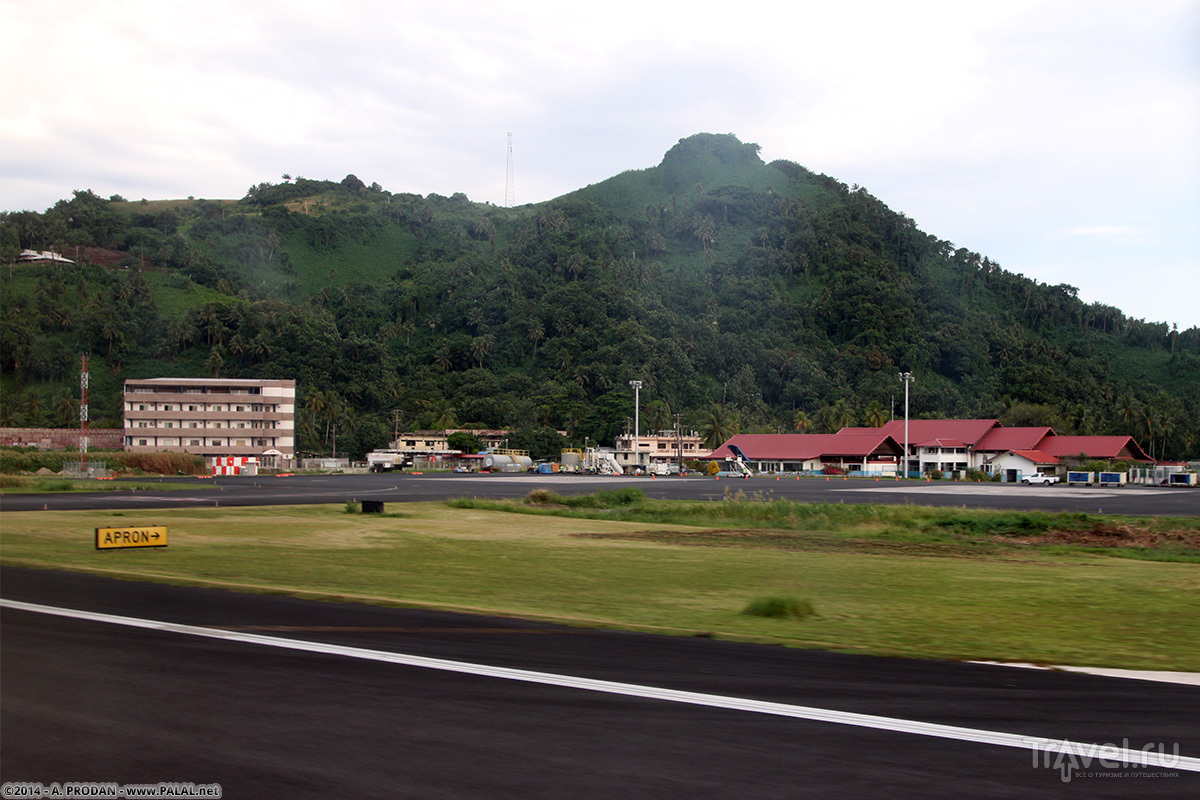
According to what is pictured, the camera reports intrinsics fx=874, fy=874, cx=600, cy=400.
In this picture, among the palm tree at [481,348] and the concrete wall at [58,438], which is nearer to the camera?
the concrete wall at [58,438]

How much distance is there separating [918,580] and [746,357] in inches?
6396

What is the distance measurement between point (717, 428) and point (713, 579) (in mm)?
120005

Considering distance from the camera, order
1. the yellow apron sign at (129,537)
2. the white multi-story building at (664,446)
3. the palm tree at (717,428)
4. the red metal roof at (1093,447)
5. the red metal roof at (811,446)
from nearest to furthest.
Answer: the yellow apron sign at (129,537) → the red metal roof at (1093,447) → the red metal roof at (811,446) → the white multi-story building at (664,446) → the palm tree at (717,428)

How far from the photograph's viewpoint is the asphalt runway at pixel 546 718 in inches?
221

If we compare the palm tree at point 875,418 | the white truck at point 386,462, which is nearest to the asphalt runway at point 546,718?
the white truck at point 386,462

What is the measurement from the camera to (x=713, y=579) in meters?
17.7

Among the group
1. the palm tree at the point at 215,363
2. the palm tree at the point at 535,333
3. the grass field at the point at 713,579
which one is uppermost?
the palm tree at the point at 535,333

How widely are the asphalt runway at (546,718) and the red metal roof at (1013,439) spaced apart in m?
99.0

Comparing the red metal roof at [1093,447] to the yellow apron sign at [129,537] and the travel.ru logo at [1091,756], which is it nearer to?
the yellow apron sign at [129,537]

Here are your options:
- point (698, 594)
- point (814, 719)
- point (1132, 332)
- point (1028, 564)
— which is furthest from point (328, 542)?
point (1132, 332)

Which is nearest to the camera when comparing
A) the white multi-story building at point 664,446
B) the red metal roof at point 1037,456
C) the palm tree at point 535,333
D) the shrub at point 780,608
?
the shrub at point 780,608

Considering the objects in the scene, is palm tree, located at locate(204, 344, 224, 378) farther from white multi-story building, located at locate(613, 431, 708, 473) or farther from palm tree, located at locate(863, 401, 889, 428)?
palm tree, located at locate(863, 401, 889, 428)

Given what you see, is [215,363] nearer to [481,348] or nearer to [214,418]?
[214,418]

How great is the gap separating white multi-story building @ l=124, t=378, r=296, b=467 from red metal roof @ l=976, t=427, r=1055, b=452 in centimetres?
8399
